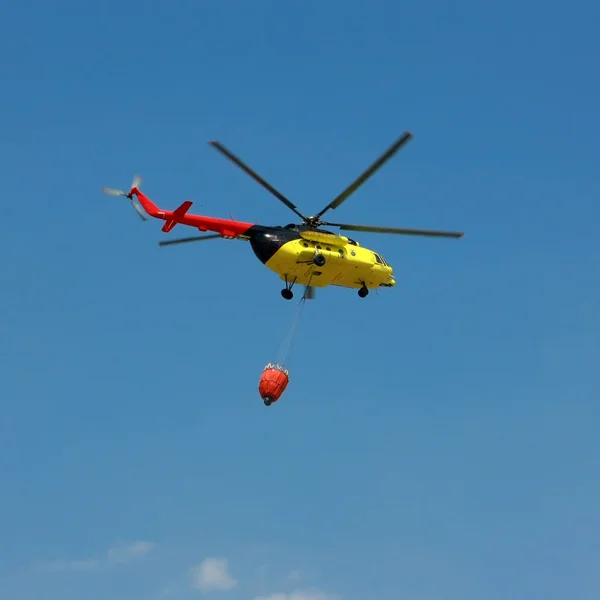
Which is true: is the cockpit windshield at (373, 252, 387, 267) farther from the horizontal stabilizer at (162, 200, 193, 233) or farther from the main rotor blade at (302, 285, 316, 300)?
the horizontal stabilizer at (162, 200, 193, 233)

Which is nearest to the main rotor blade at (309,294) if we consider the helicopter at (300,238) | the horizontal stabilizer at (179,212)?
the helicopter at (300,238)

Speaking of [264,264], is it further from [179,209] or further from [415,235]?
[415,235]

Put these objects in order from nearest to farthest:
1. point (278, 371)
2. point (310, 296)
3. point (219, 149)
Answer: point (219, 149) < point (278, 371) < point (310, 296)

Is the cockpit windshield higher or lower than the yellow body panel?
higher

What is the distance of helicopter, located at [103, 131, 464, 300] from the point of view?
52750 mm

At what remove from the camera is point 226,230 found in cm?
5431

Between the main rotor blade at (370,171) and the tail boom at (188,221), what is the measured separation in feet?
16.1

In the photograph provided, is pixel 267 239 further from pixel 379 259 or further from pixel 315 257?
pixel 379 259

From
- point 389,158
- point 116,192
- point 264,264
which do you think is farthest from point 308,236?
point 116,192

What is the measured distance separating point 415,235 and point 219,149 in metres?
14.0

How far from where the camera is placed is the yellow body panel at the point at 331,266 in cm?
5431

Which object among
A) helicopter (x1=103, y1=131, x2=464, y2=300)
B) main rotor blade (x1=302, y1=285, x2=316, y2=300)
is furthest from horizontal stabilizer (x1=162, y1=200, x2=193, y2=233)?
main rotor blade (x1=302, y1=285, x2=316, y2=300)

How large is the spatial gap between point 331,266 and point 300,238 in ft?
8.87

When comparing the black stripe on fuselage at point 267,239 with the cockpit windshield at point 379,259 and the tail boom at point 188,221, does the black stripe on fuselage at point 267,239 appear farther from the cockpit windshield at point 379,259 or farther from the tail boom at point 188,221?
the cockpit windshield at point 379,259
